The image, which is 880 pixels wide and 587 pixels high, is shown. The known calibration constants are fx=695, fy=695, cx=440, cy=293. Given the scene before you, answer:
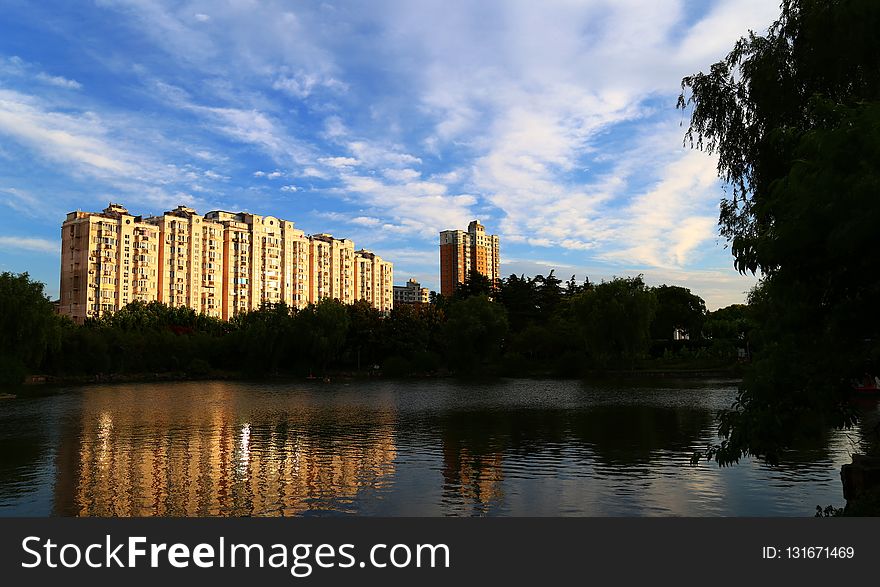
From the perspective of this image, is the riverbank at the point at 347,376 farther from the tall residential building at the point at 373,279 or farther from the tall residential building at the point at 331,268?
the tall residential building at the point at 373,279

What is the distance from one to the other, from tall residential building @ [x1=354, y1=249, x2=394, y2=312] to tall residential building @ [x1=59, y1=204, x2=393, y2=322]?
507 cm

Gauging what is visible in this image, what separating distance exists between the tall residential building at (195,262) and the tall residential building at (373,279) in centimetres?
507

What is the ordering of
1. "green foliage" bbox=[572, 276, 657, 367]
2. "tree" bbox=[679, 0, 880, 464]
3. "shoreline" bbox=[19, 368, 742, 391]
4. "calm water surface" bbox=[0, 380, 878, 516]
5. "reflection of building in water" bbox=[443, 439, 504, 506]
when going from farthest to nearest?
"green foliage" bbox=[572, 276, 657, 367], "shoreline" bbox=[19, 368, 742, 391], "reflection of building in water" bbox=[443, 439, 504, 506], "calm water surface" bbox=[0, 380, 878, 516], "tree" bbox=[679, 0, 880, 464]

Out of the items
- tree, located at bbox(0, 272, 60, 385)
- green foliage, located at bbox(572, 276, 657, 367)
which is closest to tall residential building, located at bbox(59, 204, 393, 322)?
tree, located at bbox(0, 272, 60, 385)

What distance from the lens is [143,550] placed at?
7.54 meters

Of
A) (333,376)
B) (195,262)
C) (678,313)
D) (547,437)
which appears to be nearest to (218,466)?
(547,437)

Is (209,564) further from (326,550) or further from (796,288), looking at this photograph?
(796,288)

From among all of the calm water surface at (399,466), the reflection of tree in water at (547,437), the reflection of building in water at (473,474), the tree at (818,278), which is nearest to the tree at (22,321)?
the calm water surface at (399,466)

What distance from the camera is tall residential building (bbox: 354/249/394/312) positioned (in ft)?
561

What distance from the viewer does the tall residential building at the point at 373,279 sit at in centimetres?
17088

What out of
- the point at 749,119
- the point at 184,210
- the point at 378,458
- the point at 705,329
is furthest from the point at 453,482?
the point at 184,210

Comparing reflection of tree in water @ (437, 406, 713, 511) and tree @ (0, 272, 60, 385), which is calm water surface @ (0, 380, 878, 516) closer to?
reflection of tree in water @ (437, 406, 713, 511)

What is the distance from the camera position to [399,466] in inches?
622

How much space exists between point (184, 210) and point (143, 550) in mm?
135225
